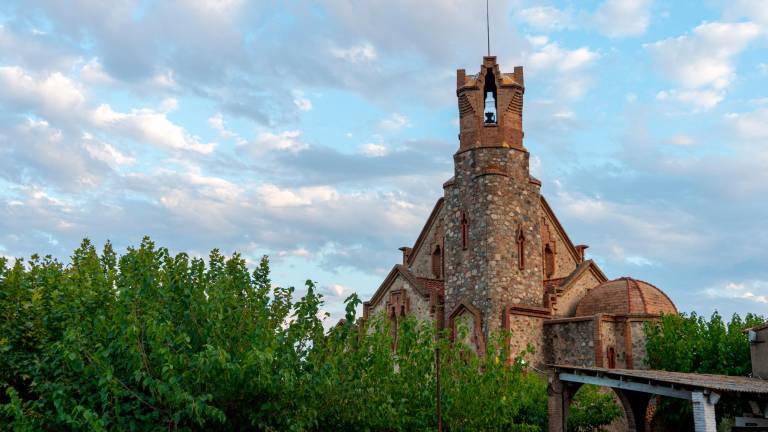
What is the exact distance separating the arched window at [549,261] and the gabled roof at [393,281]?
18.0ft

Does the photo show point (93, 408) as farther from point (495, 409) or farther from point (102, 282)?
point (495, 409)

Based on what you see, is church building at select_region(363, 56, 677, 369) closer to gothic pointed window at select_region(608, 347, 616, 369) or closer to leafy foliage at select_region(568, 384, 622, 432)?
gothic pointed window at select_region(608, 347, 616, 369)

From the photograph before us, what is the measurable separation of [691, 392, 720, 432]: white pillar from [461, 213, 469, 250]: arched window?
1564 cm

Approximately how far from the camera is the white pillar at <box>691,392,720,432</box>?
52.1 ft

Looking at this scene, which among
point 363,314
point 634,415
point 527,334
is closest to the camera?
point 634,415

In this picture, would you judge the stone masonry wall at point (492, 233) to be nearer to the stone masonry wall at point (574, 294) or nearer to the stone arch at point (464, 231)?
the stone arch at point (464, 231)

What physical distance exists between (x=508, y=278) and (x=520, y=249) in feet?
4.46

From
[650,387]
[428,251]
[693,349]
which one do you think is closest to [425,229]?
[428,251]

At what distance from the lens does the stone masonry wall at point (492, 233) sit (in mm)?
30188

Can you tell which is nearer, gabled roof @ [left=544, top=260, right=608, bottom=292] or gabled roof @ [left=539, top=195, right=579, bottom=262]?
gabled roof @ [left=544, top=260, right=608, bottom=292]

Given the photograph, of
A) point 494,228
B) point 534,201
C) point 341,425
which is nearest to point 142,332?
point 341,425

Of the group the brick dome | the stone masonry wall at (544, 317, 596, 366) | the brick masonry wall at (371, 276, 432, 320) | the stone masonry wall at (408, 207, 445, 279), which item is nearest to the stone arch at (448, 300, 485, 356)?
the brick masonry wall at (371, 276, 432, 320)

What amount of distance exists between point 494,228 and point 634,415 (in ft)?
30.0

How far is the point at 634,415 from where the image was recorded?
23844mm
